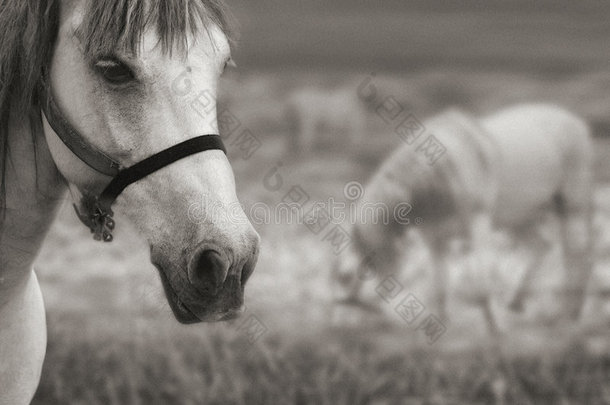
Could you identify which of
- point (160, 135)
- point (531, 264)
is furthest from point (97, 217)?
point (531, 264)

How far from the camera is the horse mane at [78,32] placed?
1.46m

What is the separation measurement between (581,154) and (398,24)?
1135mm

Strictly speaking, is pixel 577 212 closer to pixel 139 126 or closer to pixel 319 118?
pixel 319 118

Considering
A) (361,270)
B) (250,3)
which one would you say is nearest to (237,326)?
(361,270)

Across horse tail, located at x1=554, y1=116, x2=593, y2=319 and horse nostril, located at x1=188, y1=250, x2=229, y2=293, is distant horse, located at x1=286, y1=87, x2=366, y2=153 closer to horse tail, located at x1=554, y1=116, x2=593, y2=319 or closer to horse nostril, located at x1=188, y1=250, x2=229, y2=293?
horse tail, located at x1=554, y1=116, x2=593, y2=319

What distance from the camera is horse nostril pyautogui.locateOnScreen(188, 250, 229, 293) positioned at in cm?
137

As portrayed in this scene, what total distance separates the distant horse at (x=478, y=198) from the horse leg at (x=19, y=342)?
219 centimetres

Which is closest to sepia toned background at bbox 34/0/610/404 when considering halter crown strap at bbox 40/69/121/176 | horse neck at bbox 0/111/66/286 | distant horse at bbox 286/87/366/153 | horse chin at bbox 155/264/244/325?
distant horse at bbox 286/87/366/153

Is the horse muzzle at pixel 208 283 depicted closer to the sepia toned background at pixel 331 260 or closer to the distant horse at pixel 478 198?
the sepia toned background at pixel 331 260

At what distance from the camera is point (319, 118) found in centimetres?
398

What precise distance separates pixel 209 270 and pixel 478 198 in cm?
270

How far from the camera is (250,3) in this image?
13.0 ft

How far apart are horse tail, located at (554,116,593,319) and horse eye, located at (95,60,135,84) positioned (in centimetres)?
299

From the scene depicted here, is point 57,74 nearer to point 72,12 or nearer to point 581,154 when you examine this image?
point 72,12
